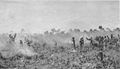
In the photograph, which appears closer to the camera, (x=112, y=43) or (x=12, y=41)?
(x=112, y=43)

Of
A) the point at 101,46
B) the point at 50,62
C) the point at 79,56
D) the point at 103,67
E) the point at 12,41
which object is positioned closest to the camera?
the point at 103,67

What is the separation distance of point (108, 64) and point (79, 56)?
21.7 metres

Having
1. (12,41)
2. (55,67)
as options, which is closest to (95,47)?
(55,67)

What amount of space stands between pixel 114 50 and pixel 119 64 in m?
25.7

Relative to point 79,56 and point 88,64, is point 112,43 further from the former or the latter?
point 88,64

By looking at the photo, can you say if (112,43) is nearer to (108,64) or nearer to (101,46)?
(101,46)

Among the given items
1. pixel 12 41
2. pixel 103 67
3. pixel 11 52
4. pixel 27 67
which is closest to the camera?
pixel 103 67

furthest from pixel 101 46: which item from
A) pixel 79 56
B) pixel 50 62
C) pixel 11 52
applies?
pixel 11 52

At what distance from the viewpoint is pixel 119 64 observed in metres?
76.4

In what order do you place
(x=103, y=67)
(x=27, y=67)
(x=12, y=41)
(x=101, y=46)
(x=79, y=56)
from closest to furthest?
(x=103, y=67) < (x=27, y=67) < (x=79, y=56) < (x=101, y=46) < (x=12, y=41)

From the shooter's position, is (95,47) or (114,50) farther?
(95,47)

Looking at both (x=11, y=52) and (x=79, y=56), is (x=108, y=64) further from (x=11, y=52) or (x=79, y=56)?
(x=11, y=52)

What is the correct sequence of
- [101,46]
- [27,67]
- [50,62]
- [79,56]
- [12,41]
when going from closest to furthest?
1. [27,67]
2. [50,62]
3. [79,56]
4. [101,46]
5. [12,41]

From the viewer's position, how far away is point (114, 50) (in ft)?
332
